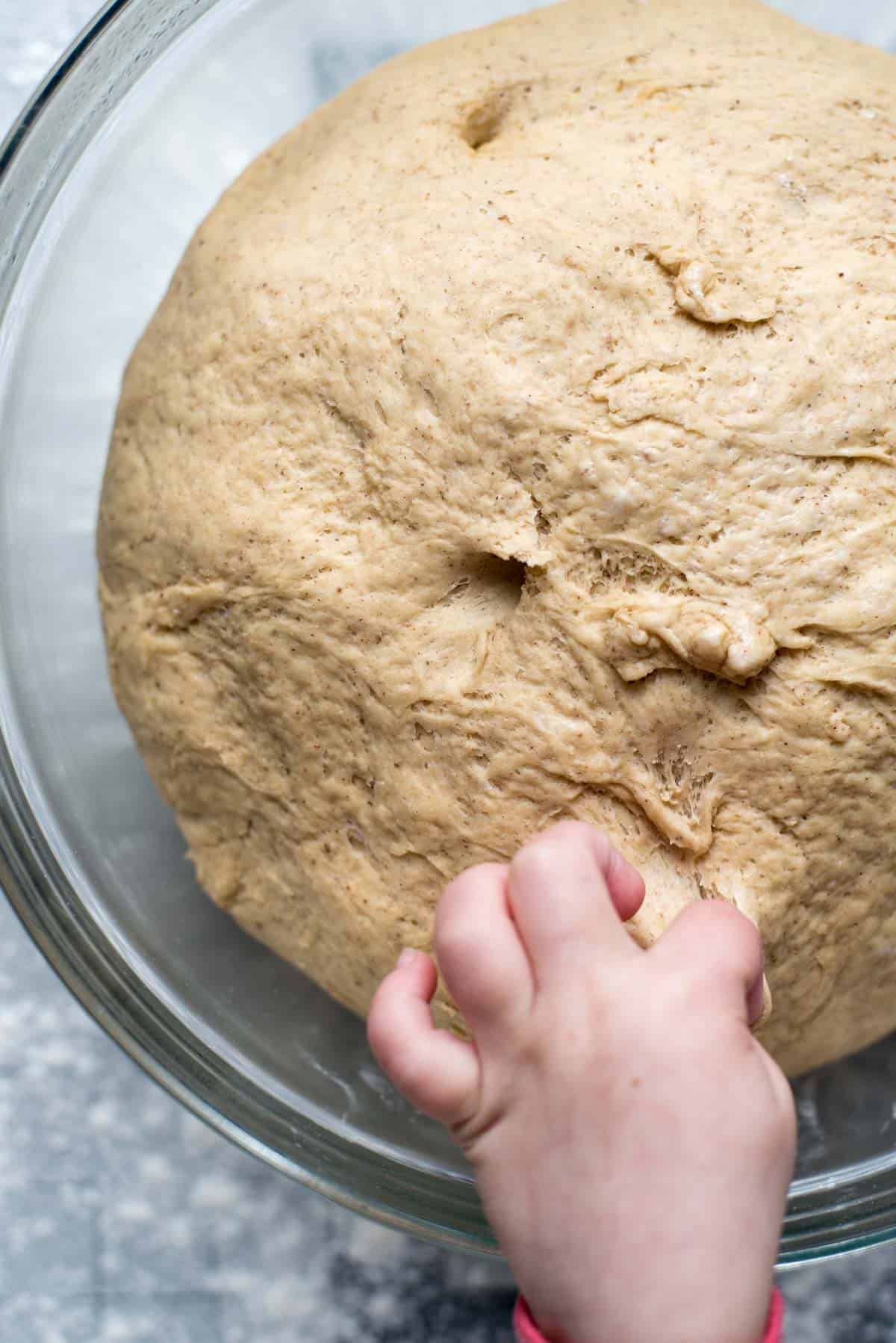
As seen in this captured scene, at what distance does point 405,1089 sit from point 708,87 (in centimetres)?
78

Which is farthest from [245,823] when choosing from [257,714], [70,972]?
[70,972]

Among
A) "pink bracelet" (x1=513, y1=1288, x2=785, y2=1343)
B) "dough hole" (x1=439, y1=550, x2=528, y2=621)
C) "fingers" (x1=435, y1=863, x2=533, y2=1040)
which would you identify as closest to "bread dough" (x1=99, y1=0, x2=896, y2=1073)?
"dough hole" (x1=439, y1=550, x2=528, y2=621)

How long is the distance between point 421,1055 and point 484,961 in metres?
0.08

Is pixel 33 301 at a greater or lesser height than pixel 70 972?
greater

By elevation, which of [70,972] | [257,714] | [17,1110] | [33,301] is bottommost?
[17,1110]

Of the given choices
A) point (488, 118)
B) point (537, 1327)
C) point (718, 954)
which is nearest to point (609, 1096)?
point (718, 954)

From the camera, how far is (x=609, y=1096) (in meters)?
0.76

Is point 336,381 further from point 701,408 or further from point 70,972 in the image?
point 70,972

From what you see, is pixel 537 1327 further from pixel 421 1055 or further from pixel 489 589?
pixel 489 589

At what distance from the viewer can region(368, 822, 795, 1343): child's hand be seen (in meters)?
0.74

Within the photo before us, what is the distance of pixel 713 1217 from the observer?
746mm

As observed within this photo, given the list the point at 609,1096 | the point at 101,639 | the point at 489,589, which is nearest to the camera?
the point at 609,1096

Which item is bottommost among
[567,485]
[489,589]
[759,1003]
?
[759,1003]

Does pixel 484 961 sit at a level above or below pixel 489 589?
below
